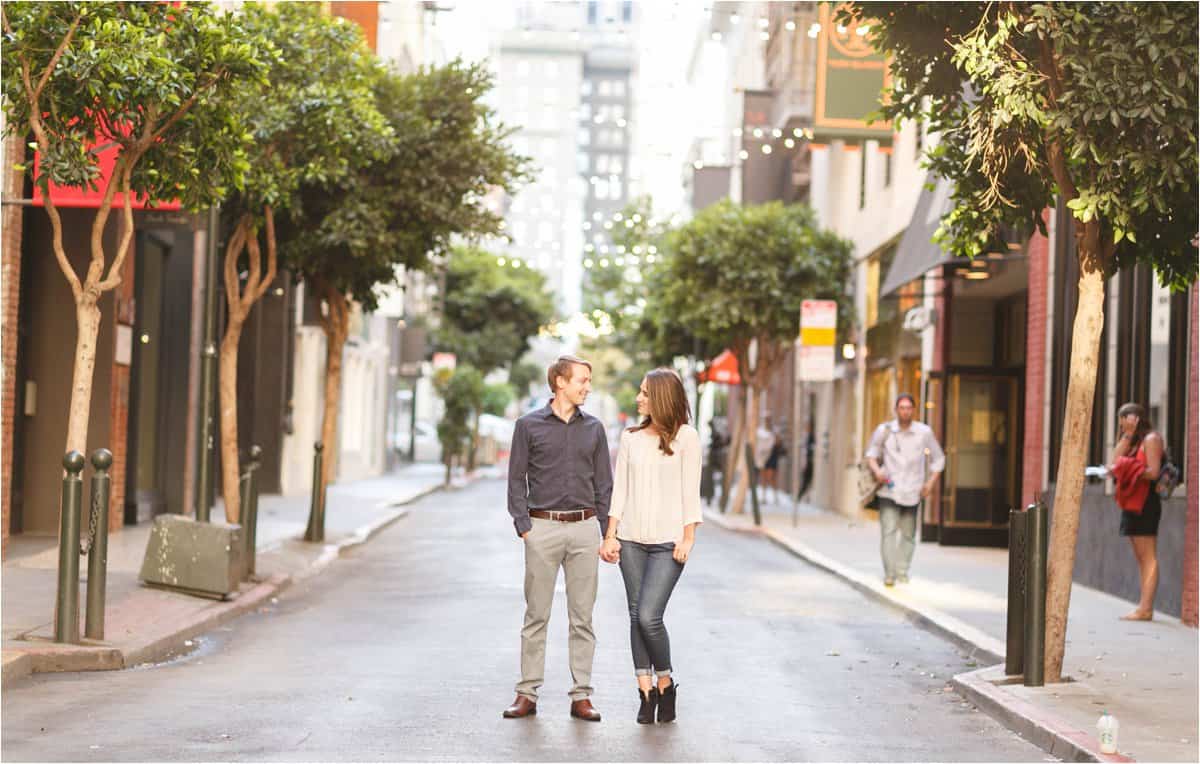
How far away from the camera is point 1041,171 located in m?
10.9

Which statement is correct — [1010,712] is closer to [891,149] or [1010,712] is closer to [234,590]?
[234,590]

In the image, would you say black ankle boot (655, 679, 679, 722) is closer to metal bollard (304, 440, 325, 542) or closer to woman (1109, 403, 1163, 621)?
woman (1109, 403, 1163, 621)

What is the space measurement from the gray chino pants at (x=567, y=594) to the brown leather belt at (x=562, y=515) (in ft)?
0.06

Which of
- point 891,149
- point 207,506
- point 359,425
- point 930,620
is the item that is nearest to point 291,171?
point 207,506

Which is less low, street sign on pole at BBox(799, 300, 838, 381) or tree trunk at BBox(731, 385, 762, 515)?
street sign on pole at BBox(799, 300, 838, 381)

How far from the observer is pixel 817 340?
88.7 ft

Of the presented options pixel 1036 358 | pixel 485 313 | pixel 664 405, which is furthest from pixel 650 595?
pixel 485 313

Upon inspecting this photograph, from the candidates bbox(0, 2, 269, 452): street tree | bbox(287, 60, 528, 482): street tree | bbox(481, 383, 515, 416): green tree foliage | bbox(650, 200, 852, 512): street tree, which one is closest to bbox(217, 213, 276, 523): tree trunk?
bbox(287, 60, 528, 482): street tree

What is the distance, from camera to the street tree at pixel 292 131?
17.6 meters

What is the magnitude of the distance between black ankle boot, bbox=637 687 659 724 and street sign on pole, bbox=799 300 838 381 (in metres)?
18.3

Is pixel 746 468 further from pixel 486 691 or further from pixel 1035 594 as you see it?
pixel 486 691

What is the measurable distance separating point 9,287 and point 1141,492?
1079cm

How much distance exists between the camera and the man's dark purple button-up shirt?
28.6 ft

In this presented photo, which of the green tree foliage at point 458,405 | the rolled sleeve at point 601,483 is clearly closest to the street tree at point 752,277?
the green tree foliage at point 458,405
